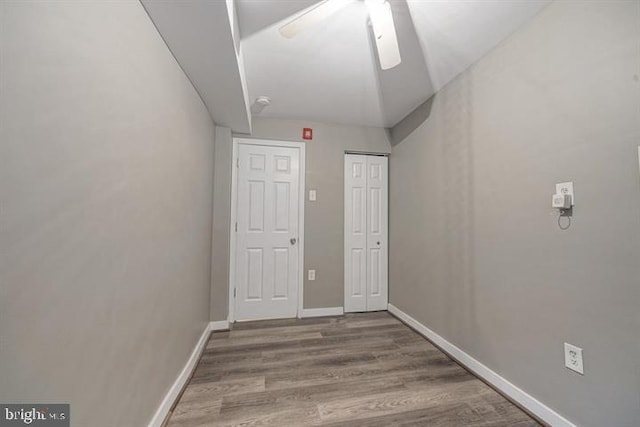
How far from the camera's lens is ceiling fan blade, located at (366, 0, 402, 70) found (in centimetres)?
117

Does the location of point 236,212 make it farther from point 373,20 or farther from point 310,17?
point 373,20

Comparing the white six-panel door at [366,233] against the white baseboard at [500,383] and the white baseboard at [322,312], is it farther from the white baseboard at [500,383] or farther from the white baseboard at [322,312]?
the white baseboard at [500,383]

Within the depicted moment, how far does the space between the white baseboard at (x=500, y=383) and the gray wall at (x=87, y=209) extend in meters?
2.09

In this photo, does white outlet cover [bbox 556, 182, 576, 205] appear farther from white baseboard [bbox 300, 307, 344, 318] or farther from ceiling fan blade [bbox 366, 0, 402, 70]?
white baseboard [bbox 300, 307, 344, 318]

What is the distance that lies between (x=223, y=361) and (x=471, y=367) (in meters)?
1.94

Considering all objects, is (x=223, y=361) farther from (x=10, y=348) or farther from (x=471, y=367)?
(x=471, y=367)

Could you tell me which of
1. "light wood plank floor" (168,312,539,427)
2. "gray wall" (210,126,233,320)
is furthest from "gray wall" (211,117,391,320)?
"light wood plank floor" (168,312,539,427)

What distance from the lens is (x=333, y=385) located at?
65.9 inches

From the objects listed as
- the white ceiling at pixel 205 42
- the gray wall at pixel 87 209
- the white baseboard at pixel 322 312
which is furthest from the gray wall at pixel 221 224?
the gray wall at pixel 87 209

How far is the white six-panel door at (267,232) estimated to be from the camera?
9.02 feet

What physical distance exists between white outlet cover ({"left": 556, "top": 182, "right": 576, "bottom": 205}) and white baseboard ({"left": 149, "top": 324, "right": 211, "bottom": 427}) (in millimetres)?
2436

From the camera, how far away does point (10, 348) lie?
0.56m

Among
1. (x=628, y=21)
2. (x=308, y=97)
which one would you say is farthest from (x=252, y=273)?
(x=628, y=21)

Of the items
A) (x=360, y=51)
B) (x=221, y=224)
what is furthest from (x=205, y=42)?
(x=221, y=224)
